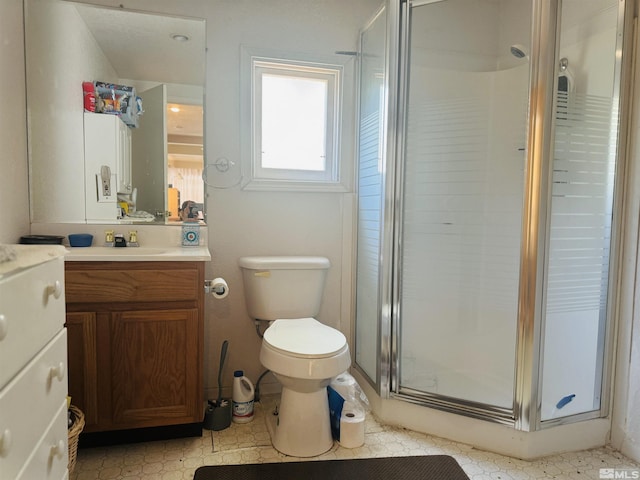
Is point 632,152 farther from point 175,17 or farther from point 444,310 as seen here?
point 175,17

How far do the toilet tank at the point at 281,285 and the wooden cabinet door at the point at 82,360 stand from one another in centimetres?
73

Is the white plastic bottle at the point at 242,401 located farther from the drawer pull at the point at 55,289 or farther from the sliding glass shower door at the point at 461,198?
the drawer pull at the point at 55,289

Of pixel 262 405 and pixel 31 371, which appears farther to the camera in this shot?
pixel 262 405

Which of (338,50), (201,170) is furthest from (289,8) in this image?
(201,170)

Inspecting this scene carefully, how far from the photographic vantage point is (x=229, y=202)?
217 centimetres

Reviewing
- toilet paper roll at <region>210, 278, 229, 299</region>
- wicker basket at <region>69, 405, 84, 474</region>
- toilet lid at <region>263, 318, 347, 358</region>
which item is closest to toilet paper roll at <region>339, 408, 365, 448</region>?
toilet lid at <region>263, 318, 347, 358</region>

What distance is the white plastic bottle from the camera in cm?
199

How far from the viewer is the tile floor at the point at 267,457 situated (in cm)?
160

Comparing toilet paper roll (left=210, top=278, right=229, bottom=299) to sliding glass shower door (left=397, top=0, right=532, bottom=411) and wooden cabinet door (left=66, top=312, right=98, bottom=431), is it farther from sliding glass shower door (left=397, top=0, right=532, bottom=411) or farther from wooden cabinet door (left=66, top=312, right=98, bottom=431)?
sliding glass shower door (left=397, top=0, right=532, bottom=411)

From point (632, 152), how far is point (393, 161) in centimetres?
100

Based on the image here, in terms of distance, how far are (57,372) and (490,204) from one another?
1978 mm

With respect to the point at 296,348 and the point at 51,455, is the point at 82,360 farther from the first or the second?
the point at 296,348

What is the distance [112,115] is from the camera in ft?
6.54

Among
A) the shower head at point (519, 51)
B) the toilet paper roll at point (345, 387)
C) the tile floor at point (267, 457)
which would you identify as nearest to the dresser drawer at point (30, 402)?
the tile floor at point (267, 457)
